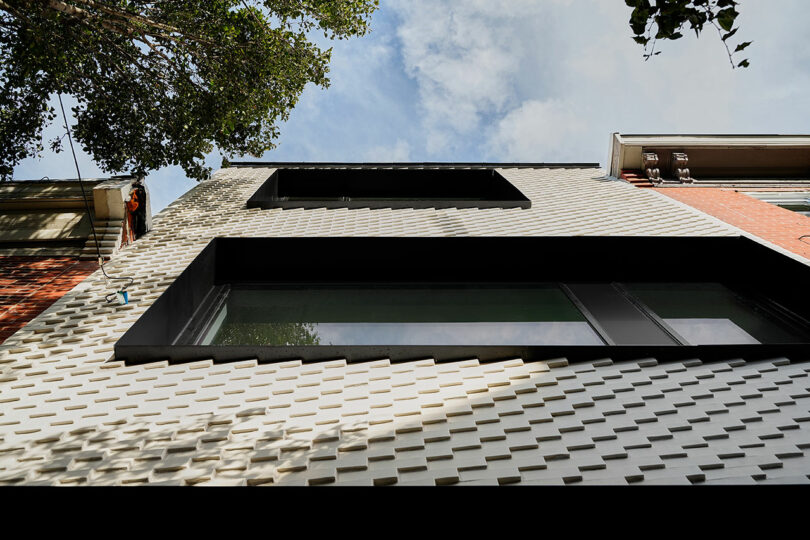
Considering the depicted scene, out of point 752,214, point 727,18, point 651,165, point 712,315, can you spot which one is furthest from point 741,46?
point 651,165

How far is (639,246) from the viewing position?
7637 millimetres

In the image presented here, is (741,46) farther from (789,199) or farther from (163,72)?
(163,72)

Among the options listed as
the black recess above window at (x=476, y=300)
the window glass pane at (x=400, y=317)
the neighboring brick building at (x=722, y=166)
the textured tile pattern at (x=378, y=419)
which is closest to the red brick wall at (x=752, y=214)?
the neighboring brick building at (x=722, y=166)

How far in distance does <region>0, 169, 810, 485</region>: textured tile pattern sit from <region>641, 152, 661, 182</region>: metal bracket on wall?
8098 mm

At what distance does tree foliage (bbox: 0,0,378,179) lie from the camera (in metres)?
11.2

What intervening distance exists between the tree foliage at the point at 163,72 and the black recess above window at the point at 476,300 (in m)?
5.92

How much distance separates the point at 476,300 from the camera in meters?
7.03

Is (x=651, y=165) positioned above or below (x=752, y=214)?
above

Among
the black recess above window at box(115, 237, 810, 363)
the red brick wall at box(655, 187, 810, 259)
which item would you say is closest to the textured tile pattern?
the black recess above window at box(115, 237, 810, 363)

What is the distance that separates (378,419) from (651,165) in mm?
11097

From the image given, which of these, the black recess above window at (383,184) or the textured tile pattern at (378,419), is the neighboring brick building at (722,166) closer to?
the black recess above window at (383,184)
